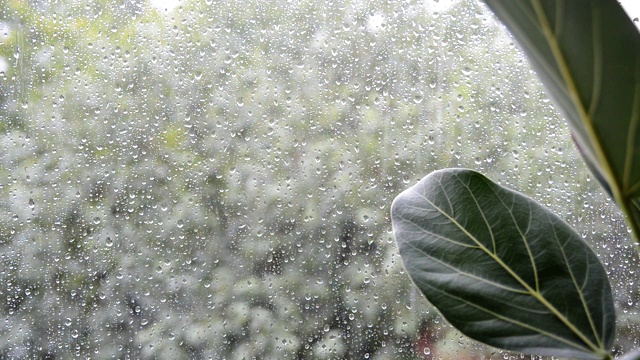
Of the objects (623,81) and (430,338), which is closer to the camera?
(623,81)

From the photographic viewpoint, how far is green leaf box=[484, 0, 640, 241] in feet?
1.03

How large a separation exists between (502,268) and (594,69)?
0.14 m

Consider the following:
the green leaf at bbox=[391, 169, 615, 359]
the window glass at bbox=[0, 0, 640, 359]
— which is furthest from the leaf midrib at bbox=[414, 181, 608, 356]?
the window glass at bbox=[0, 0, 640, 359]

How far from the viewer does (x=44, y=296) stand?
25.0 inches

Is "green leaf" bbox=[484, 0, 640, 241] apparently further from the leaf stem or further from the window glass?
the window glass

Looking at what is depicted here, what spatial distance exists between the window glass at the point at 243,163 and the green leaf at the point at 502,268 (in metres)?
0.31

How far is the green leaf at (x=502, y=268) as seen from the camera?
0.35 meters

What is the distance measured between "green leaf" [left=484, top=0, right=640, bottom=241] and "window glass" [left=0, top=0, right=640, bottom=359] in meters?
0.35

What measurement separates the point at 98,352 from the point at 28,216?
0.58ft

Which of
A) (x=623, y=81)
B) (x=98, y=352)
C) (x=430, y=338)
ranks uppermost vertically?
(x=623, y=81)

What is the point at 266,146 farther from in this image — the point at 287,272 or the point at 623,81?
the point at 623,81

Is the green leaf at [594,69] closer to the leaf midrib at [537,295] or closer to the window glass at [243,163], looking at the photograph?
the leaf midrib at [537,295]

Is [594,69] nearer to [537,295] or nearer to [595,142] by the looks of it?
[595,142]

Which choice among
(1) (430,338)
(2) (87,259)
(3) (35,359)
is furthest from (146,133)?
(1) (430,338)
